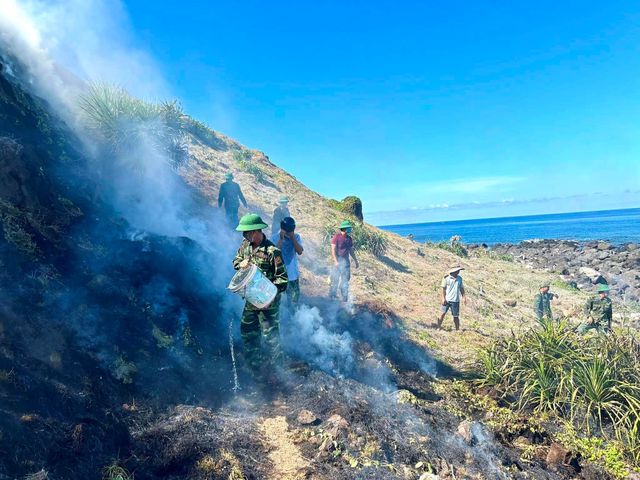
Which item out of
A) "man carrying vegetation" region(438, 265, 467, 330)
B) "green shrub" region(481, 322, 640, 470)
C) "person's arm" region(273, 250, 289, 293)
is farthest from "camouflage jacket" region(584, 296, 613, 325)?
"person's arm" region(273, 250, 289, 293)

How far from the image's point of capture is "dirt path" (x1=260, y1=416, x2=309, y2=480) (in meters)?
3.80

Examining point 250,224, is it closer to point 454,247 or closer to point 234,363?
point 234,363

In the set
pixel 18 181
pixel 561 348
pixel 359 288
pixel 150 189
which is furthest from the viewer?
pixel 359 288

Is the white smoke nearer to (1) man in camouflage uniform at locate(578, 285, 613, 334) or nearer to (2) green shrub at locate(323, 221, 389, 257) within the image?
(1) man in camouflage uniform at locate(578, 285, 613, 334)

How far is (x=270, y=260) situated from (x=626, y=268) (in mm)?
30663

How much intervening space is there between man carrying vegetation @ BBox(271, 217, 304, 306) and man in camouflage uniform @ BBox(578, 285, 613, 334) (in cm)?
655

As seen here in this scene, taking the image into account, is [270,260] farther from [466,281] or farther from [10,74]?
[466,281]

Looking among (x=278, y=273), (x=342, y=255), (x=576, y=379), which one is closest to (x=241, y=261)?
(x=278, y=273)

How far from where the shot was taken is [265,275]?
15.4ft

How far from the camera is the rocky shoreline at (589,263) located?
21250 millimetres

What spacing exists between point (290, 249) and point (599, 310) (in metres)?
7.30

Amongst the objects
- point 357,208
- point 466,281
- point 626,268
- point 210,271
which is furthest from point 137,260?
point 626,268

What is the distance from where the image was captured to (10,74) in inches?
315

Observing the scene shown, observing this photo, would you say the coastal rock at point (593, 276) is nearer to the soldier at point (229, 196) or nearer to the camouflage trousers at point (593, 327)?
the camouflage trousers at point (593, 327)
